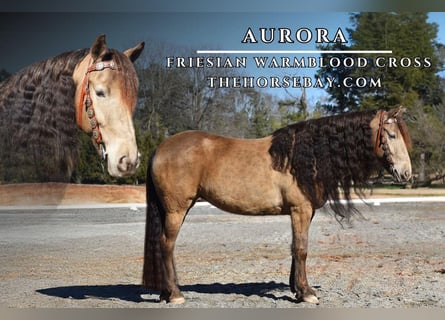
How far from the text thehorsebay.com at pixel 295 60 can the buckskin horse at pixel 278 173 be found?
Result: 572 millimetres

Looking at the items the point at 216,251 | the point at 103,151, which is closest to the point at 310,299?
the point at 216,251

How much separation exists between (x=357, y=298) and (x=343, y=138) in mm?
1375

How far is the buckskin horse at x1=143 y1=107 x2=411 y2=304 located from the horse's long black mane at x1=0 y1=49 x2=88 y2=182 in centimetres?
194

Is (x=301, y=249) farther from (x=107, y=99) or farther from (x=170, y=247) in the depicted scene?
(x=107, y=99)

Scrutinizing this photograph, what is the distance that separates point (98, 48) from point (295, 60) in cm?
265

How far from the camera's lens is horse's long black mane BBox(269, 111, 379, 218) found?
13.3 feet

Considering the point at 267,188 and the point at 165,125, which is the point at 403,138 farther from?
the point at 165,125

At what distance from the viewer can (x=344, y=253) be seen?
4.64 m

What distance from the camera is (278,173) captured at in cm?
411

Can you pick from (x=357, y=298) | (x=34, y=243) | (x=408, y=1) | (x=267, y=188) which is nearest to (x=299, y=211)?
(x=267, y=188)

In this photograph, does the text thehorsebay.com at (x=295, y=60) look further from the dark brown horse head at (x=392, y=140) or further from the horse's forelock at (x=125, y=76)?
the horse's forelock at (x=125, y=76)

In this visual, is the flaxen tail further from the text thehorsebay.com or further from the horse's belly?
the text thehorsebay.com

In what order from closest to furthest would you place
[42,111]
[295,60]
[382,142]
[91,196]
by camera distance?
[42,111] < [382,142] < [295,60] < [91,196]

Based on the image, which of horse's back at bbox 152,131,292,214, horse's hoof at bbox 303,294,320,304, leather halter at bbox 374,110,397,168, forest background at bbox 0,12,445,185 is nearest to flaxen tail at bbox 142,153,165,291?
horse's back at bbox 152,131,292,214
